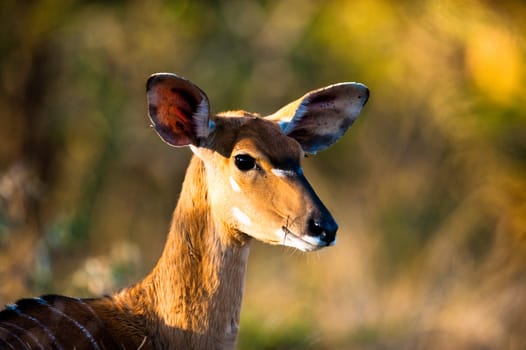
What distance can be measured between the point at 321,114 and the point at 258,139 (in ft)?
2.15

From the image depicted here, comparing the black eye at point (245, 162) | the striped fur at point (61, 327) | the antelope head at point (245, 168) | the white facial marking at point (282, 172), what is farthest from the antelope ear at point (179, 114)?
the striped fur at point (61, 327)

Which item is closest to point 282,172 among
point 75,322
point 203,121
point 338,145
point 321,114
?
point 203,121

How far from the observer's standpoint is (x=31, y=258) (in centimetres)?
841

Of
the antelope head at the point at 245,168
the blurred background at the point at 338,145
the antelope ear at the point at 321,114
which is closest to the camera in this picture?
the antelope head at the point at 245,168

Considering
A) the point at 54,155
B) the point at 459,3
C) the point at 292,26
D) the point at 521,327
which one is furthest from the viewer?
the point at 292,26

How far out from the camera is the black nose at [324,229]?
17.3 ft

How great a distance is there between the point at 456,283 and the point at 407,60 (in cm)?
518

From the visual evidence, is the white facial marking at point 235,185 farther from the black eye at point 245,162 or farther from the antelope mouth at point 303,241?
the antelope mouth at point 303,241

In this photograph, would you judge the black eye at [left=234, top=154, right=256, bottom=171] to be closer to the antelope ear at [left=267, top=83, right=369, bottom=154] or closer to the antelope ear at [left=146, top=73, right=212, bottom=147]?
the antelope ear at [left=146, top=73, right=212, bottom=147]

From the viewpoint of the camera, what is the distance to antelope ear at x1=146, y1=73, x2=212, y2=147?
224 inches

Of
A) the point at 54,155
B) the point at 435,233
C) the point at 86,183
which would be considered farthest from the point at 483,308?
the point at 54,155

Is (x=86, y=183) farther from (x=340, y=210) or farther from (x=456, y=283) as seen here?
(x=456, y=283)

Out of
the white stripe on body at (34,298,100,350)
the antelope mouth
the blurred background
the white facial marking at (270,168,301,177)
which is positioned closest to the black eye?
the white facial marking at (270,168,301,177)

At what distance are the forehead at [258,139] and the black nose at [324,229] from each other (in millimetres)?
398
